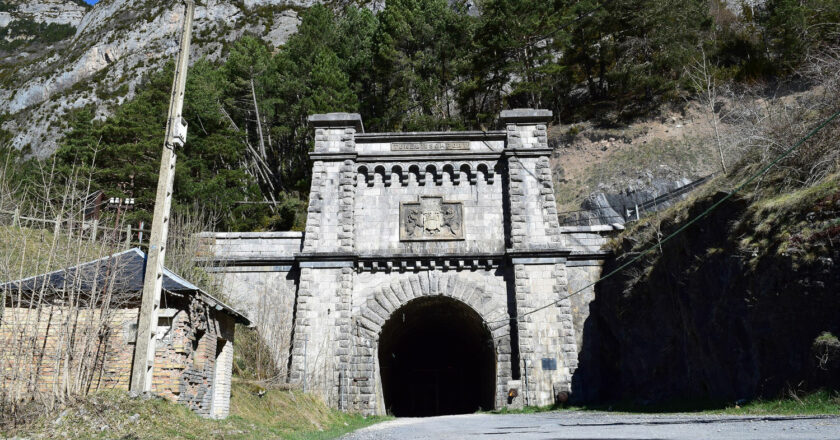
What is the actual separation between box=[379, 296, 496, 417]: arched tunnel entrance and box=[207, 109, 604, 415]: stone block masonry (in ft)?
0.72

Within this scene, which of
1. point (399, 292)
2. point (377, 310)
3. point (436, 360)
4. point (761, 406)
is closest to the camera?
point (761, 406)

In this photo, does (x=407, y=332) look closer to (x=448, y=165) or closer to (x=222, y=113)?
(x=448, y=165)

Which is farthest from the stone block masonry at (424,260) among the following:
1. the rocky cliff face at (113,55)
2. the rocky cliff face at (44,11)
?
the rocky cliff face at (44,11)

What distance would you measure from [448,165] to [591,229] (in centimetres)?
591

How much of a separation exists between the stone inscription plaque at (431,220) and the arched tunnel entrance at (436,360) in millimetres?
2340

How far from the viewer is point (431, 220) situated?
21.6 m

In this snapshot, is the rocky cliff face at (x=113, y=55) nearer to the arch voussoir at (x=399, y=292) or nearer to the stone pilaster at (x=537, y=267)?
the arch voussoir at (x=399, y=292)

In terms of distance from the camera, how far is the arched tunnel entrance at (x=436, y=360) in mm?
21906

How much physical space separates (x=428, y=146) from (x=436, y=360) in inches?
469

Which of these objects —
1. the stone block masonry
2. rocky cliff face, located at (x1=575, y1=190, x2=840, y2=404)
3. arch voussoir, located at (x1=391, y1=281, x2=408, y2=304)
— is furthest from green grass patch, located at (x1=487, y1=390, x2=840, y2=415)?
arch voussoir, located at (x1=391, y1=281, x2=408, y2=304)

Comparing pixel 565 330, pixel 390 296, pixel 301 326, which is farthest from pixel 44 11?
pixel 565 330

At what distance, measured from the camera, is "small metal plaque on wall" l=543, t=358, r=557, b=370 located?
19516 mm

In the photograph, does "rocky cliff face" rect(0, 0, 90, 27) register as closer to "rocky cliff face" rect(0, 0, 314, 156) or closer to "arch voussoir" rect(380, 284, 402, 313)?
"rocky cliff face" rect(0, 0, 314, 156)

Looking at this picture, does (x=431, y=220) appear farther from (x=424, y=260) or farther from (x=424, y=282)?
(x=424, y=282)
